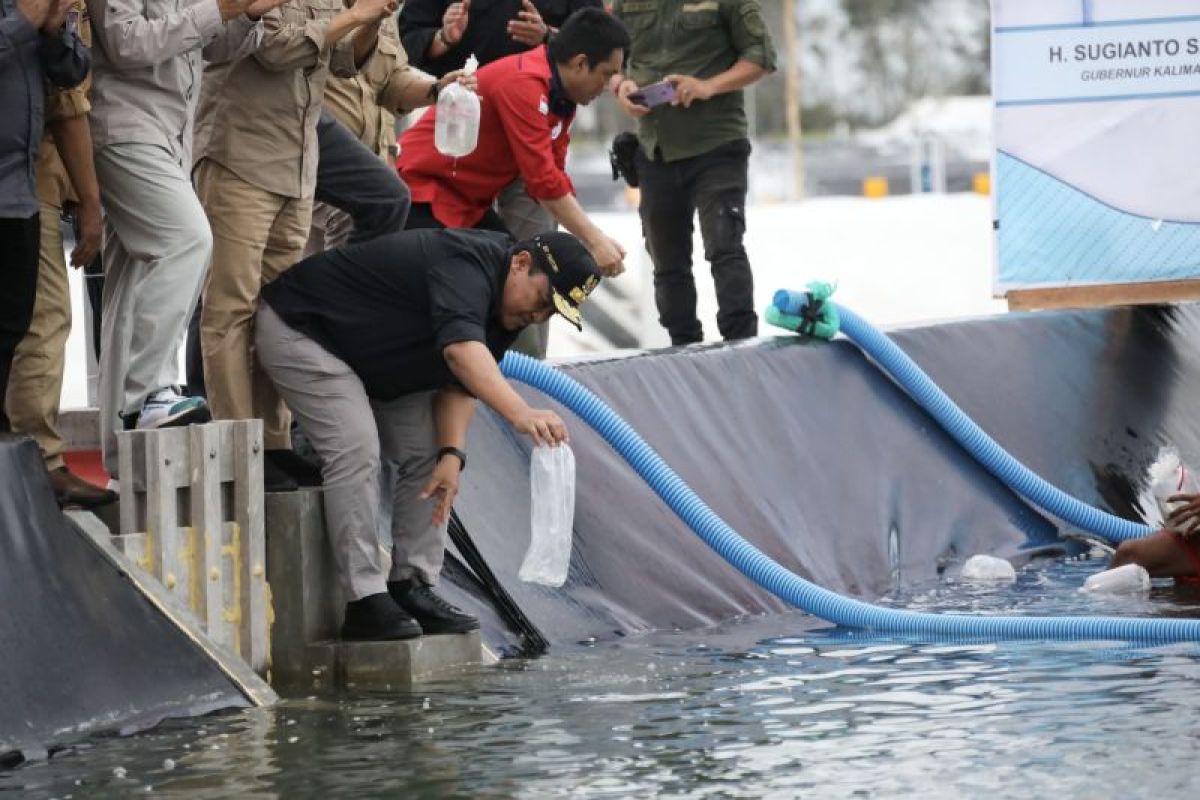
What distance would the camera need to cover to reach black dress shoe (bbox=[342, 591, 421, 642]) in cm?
717

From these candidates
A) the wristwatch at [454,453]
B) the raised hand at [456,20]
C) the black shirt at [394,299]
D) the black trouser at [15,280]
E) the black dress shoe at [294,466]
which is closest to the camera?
the black trouser at [15,280]

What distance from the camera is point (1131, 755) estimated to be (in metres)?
5.84

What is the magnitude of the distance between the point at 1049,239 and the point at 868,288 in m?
7.42

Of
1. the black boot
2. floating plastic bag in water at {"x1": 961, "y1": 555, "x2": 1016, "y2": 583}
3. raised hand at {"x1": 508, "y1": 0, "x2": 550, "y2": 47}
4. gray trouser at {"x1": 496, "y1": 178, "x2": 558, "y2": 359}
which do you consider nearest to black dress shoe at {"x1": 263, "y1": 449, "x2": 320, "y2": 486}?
the black boot

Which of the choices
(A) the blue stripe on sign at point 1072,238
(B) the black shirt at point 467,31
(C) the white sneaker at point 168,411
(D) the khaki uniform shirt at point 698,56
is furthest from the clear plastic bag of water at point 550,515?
(A) the blue stripe on sign at point 1072,238

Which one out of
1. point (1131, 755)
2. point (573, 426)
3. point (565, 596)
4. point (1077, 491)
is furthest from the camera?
point (1077, 491)

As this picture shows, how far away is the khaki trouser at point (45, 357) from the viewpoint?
677 cm

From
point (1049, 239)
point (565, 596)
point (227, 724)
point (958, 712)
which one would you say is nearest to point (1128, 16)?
point (1049, 239)

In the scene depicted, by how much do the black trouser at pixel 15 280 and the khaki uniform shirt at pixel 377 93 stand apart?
2.25m

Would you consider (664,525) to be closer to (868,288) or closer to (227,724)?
(227,724)

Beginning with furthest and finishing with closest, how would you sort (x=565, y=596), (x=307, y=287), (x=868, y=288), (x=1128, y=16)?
(x=868, y=288)
(x=1128, y=16)
(x=565, y=596)
(x=307, y=287)

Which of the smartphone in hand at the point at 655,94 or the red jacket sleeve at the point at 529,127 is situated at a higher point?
the smartphone in hand at the point at 655,94

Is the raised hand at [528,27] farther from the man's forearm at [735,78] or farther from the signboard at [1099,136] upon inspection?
the signboard at [1099,136]

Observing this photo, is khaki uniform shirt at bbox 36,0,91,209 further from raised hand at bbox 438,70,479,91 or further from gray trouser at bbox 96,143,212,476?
raised hand at bbox 438,70,479,91
